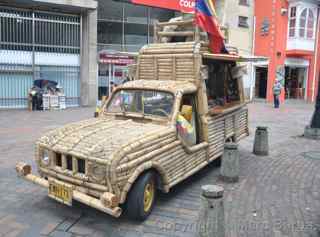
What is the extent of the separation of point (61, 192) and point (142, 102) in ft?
6.51

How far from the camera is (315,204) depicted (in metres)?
4.83

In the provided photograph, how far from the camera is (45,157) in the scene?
447 cm

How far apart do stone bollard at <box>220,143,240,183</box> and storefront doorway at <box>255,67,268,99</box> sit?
20.3m

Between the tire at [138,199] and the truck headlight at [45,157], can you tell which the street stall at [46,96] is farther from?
the tire at [138,199]

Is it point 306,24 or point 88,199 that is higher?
point 306,24

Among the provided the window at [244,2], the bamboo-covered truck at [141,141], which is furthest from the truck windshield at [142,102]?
the window at [244,2]

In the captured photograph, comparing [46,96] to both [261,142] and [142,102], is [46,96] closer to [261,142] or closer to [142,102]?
[261,142]

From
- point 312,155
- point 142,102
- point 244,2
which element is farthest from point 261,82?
point 142,102

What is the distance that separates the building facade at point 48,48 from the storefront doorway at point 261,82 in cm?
1326

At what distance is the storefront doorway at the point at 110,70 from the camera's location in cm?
1872

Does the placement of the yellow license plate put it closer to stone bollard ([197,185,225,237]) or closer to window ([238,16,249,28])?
stone bollard ([197,185,225,237])

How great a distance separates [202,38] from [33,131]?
253 inches

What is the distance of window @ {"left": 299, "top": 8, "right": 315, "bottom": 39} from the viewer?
23.4 metres

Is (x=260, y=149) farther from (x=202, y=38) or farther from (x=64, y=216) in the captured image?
(x=64, y=216)
